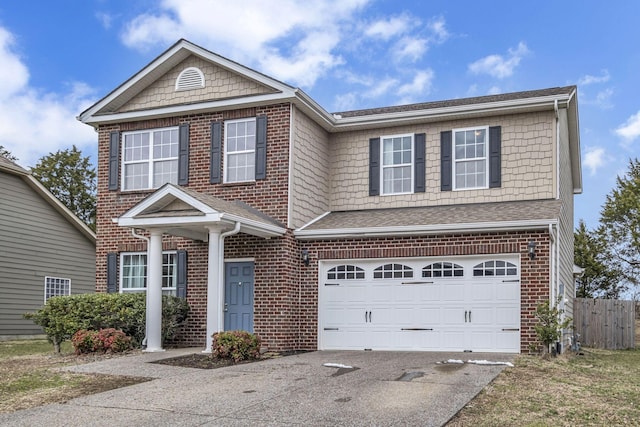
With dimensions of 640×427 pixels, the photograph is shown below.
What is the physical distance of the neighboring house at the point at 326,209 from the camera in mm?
14938

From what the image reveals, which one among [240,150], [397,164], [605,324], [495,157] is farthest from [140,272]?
[605,324]

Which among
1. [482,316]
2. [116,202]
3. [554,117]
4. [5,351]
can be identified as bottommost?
[5,351]

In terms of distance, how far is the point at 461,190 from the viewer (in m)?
17.0

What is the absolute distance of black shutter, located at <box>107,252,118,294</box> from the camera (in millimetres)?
17625

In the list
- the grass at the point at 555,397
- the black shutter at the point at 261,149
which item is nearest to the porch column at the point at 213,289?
the black shutter at the point at 261,149

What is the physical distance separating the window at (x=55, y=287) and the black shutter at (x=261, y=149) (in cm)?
1110

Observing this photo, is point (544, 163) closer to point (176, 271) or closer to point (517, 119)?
point (517, 119)

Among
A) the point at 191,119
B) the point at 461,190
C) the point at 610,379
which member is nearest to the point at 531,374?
the point at 610,379

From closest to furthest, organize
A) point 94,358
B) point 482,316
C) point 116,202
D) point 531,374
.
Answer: point 531,374, point 94,358, point 482,316, point 116,202

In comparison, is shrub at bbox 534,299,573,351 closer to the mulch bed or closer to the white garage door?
the white garage door

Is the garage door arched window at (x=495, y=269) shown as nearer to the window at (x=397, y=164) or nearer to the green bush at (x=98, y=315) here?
the window at (x=397, y=164)

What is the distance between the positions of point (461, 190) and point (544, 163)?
1.98m

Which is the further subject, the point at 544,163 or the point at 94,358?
the point at 544,163

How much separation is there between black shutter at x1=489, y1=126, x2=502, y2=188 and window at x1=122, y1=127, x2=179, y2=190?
7533 mm
